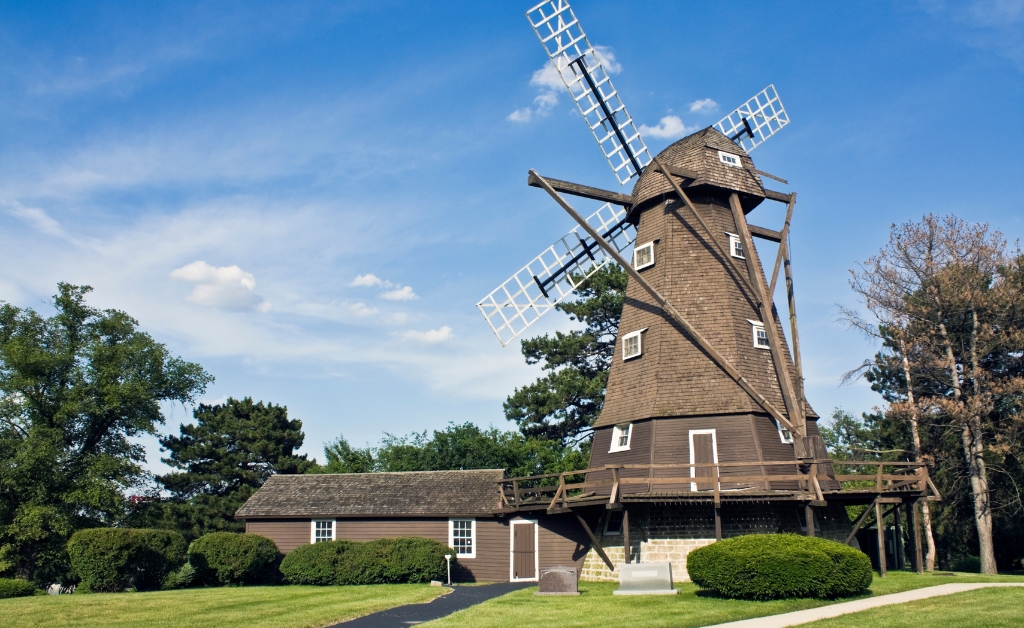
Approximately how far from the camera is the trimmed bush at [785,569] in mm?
14992

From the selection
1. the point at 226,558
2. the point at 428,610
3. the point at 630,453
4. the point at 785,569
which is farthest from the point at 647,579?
the point at 226,558

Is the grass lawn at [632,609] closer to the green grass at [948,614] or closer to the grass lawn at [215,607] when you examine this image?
the green grass at [948,614]

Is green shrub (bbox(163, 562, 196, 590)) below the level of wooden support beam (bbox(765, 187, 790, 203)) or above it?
below

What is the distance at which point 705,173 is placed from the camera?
23141mm

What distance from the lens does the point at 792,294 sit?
22.8 metres

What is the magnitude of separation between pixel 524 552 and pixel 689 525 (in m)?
6.69

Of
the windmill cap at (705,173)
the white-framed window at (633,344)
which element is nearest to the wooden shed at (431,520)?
the white-framed window at (633,344)

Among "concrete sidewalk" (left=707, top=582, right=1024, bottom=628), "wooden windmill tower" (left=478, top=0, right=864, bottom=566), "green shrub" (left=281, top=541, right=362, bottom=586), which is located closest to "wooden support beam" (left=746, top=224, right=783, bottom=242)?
"wooden windmill tower" (left=478, top=0, right=864, bottom=566)

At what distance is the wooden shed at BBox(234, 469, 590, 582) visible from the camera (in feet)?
82.1

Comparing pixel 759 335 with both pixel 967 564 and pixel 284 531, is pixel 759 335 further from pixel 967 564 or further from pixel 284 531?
pixel 967 564

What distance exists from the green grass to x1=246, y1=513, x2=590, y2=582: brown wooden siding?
434 inches

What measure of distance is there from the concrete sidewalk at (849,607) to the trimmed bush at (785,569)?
46 cm

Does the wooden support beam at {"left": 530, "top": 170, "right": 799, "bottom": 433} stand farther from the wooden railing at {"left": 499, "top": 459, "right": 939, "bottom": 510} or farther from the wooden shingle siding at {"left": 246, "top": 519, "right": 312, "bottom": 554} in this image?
the wooden shingle siding at {"left": 246, "top": 519, "right": 312, "bottom": 554}

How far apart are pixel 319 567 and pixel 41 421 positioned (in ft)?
48.6
